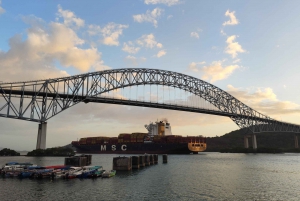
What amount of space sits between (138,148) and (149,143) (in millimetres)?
5229

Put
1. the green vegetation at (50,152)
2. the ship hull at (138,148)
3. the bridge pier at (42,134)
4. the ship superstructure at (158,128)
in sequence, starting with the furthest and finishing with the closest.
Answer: the ship superstructure at (158,128)
the ship hull at (138,148)
the green vegetation at (50,152)
the bridge pier at (42,134)

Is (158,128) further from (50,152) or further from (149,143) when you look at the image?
(50,152)

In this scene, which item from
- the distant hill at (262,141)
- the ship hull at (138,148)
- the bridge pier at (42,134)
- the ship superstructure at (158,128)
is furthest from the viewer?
the distant hill at (262,141)

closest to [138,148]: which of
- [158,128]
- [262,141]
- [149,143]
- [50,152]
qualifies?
[149,143]

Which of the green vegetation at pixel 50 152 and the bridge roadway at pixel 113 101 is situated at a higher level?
the bridge roadway at pixel 113 101

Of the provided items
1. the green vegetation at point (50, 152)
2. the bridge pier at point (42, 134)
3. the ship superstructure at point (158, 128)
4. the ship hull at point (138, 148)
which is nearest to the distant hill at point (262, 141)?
the ship superstructure at point (158, 128)

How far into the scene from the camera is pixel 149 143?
305ft

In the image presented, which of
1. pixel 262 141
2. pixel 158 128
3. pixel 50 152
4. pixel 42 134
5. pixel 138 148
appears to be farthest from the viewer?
pixel 262 141

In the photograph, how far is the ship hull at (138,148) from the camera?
90406 mm

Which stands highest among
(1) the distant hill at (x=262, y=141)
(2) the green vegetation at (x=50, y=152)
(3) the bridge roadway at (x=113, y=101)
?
(3) the bridge roadway at (x=113, y=101)

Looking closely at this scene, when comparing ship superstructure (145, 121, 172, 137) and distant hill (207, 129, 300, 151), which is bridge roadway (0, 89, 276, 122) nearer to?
ship superstructure (145, 121, 172, 137)

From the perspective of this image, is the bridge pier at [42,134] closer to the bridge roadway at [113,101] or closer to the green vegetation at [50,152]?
→ the green vegetation at [50,152]

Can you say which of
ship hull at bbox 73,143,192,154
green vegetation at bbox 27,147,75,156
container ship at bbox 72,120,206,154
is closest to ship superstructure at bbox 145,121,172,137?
container ship at bbox 72,120,206,154

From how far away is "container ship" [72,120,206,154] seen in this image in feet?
298
